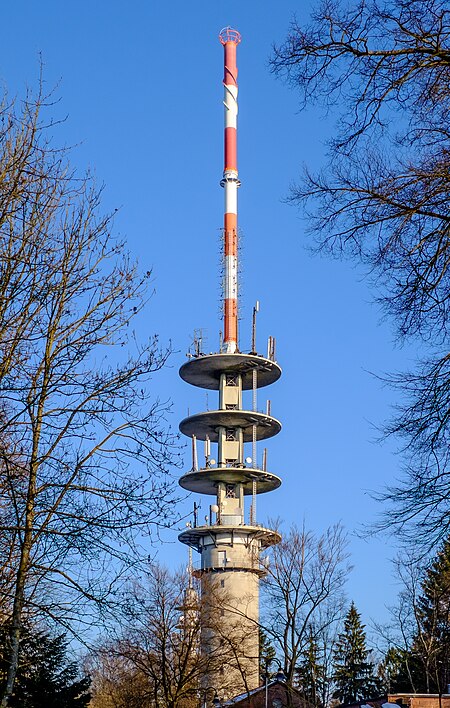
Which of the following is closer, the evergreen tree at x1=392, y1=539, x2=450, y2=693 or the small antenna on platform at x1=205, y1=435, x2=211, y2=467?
the evergreen tree at x1=392, y1=539, x2=450, y2=693

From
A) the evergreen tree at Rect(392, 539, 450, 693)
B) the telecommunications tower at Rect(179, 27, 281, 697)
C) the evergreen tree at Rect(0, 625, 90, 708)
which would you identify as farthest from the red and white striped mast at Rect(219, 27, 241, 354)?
the evergreen tree at Rect(0, 625, 90, 708)

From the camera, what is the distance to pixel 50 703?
27.0 metres

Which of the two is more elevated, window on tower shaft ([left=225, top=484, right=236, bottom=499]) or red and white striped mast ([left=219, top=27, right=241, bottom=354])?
red and white striped mast ([left=219, top=27, right=241, bottom=354])

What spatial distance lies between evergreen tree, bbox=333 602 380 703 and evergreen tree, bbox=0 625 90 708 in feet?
138

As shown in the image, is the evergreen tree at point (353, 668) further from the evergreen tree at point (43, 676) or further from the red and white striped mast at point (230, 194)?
the evergreen tree at point (43, 676)

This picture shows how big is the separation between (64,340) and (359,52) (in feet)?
18.2

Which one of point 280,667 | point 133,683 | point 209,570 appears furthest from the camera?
point 209,570

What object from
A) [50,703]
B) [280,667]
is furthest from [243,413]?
[50,703]

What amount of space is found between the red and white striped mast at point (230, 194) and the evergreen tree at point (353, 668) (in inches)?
917

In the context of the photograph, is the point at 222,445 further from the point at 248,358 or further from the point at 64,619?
the point at 64,619

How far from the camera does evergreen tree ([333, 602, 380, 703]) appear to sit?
230ft

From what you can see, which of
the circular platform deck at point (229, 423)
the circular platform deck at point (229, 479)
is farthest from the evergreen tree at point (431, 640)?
the circular platform deck at point (229, 423)

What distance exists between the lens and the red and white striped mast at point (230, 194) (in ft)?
214

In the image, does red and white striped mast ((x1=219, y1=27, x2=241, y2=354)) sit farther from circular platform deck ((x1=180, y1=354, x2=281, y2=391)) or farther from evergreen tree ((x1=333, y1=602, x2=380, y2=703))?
evergreen tree ((x1=333, y1=602, x2=380, y2=703))
